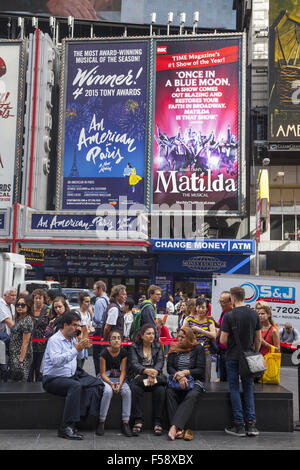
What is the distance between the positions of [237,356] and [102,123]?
22.8 metres

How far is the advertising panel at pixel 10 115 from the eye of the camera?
28234mm

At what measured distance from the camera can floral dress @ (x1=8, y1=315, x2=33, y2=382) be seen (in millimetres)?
7922

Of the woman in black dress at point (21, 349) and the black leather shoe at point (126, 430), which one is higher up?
the woman in black dress at point (21, 349)

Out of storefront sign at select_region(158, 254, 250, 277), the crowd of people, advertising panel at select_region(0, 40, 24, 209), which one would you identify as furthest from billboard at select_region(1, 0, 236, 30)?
the crowd of people

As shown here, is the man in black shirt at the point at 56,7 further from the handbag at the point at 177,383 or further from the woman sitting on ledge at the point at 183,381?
the handbag at the point at 177,383

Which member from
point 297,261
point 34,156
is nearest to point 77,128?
point 34,156

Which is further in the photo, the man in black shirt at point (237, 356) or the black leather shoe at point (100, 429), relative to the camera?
the man in black shirt at point (237, 356)

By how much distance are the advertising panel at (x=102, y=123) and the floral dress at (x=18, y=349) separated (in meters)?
19.4

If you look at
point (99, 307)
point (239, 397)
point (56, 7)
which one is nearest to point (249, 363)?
point (239, 397)

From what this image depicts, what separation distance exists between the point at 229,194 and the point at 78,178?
27.5ft

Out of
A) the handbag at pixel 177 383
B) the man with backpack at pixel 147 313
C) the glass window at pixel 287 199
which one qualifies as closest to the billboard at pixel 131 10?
the glass window at pixel 287 199

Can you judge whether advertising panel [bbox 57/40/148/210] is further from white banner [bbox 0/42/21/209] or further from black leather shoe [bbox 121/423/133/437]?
black leather shoe [bbox 121/423/133/437]

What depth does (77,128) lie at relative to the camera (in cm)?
2825

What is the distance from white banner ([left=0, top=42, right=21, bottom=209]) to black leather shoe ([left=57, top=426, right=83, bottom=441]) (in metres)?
23.0
